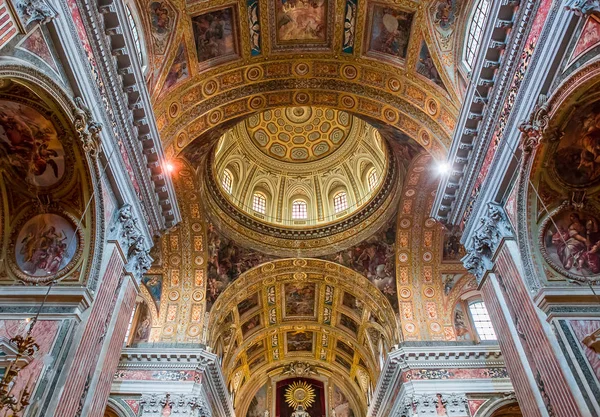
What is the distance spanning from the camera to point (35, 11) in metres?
6.75

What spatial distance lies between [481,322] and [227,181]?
1421 cm

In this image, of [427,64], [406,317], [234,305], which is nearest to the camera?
[427,64]

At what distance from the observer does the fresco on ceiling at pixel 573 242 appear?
8969mm

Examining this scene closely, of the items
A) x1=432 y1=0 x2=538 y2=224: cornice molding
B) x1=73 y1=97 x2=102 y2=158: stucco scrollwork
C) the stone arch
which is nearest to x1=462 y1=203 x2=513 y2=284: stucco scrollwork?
the stone arch

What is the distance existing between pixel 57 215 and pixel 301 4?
9.21 meters

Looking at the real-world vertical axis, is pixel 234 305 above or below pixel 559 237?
above

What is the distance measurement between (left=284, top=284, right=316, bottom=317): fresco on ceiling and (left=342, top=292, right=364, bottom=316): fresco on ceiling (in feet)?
6.03

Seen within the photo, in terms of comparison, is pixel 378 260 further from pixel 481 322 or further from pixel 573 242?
pixel 573 242

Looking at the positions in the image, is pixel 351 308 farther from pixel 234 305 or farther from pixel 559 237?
A: pixel 559 237

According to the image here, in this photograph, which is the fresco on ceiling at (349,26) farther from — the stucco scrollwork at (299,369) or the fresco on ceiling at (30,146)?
the stucco scrollwork at (299,369)

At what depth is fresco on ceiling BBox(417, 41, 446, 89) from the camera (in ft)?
41.0

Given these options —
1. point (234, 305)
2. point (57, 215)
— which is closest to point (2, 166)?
point (57, 215)

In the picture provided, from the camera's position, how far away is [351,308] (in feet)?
77.6

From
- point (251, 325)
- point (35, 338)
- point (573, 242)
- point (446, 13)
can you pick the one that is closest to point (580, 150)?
point (573, 242)
